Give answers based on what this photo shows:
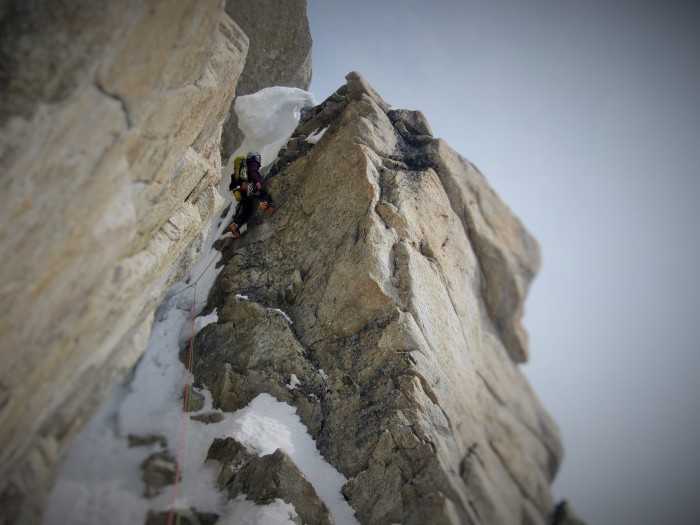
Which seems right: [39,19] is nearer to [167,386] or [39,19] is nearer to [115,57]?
[115,57]

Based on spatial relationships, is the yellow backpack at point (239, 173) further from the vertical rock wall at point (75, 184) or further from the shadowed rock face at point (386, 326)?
the vertical rock wall at point (75, 184)

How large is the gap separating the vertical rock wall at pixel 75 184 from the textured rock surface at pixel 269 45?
12431mm

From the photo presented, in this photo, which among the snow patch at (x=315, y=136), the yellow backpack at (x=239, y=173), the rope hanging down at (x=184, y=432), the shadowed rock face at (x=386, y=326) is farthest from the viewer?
the snow patch at (x=315, y=136)

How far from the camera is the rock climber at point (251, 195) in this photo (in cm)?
1390

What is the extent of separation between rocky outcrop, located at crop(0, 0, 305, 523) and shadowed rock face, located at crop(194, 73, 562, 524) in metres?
4.86

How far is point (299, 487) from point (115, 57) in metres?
8.25

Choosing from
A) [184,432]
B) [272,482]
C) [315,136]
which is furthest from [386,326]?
[315,136]

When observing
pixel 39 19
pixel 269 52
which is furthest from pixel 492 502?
pixel 269 52

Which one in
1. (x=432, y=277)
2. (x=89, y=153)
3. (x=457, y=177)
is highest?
(x=457, y=177)

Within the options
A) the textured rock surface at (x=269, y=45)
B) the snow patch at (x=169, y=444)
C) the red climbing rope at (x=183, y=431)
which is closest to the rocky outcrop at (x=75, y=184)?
the snow patch at (x=169, y=444)

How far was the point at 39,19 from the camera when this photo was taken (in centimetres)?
391

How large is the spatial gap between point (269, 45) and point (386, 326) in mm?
15696

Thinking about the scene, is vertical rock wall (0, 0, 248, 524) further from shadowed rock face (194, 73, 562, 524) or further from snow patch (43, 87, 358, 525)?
shadowed rock face (194, 73, 562, 524)

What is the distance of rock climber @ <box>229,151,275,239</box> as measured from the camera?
1390 cm
